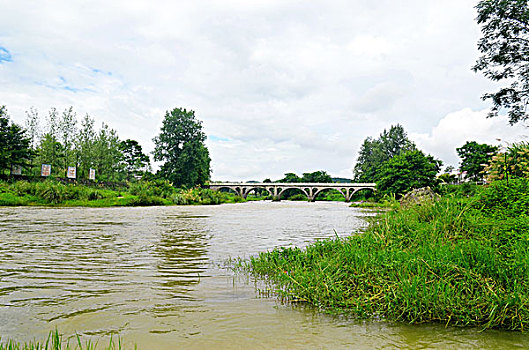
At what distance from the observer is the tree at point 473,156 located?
4446 centimetres

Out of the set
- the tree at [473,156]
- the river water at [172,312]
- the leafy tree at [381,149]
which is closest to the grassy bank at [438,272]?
the river water at [172,312]

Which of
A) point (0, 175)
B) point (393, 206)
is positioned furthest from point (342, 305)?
point (0, 175)

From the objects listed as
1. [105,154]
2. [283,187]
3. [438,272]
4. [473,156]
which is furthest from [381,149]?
[438,272]

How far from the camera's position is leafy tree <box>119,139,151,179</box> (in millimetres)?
63938

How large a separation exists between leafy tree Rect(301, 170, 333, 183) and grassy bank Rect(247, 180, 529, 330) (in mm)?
111893

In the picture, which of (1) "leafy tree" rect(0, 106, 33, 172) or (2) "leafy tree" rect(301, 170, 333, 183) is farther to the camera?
(2) "leafy tree" rect(301, 170, 333, 183)

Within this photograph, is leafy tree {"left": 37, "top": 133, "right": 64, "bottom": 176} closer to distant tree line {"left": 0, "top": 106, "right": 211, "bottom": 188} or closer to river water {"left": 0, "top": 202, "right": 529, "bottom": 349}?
distant tree line {"left": 0, "top": 106, "right": 211, "bottom": 188}

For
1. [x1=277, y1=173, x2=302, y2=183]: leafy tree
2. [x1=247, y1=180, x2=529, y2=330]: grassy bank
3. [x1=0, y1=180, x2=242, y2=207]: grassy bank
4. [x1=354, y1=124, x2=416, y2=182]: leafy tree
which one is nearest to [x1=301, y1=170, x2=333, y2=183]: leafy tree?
[x1=277, y1=173, x2=302, y2=183]: leafy tree

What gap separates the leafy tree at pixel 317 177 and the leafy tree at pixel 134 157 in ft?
211

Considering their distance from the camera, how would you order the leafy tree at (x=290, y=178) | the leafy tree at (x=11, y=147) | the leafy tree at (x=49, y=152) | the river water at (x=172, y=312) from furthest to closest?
the leafy tree at (x=290, y=178)
the leafy tree at (x=49, y=152)
the leafy tree at (x=11, y=147)
the river water at (x=172, y=312)

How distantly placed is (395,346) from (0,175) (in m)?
35.0

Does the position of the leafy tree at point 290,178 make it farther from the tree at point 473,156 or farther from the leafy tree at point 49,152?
the leafy tree at point 49,152

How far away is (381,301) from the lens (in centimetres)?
349

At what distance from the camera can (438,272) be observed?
368 cm
